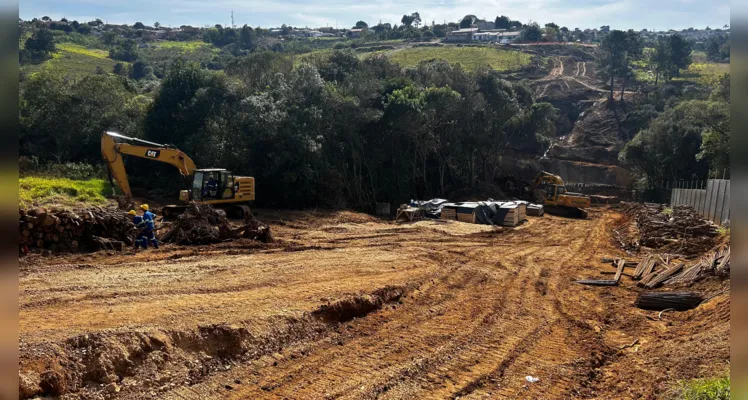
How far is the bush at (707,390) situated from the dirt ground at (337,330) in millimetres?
664

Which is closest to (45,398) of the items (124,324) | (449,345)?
(124,324)

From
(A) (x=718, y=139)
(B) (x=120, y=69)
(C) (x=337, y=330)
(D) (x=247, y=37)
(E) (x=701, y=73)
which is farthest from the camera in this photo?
(D) (x=247, y=37)

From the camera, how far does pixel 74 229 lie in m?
16.8

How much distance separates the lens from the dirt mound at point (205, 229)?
1933 cm

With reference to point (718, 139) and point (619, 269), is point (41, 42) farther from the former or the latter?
point (619, 269)

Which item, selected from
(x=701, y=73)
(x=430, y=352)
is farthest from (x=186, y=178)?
(x=701, y=73)

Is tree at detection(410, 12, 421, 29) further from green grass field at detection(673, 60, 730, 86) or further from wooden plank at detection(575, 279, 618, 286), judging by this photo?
wooden plank at detection(575, 279, 618, 286)

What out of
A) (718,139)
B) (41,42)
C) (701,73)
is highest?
(701,73)

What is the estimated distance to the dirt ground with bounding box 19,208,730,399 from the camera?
8.24 metres

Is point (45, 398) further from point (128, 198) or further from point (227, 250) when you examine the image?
point (128, 198)

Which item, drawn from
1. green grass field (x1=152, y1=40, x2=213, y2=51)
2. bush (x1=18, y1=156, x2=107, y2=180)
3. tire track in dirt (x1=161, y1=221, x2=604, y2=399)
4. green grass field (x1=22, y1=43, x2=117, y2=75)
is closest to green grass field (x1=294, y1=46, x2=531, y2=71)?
green grass field (x1=22, y1=43, x2=117, y2=75)

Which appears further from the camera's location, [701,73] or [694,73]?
[694,73]

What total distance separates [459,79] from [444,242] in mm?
26820

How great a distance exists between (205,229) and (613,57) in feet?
291
